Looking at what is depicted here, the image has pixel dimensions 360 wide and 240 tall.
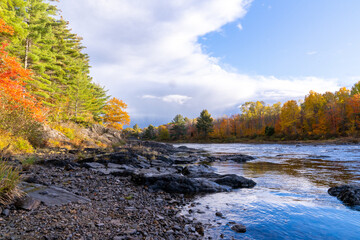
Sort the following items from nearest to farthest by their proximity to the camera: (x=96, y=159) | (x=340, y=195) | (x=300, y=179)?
1. (x=340, y=195)
2. (x=300, y=179)
3. (x=96, y=159)

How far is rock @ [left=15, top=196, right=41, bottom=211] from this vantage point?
4.23 meters

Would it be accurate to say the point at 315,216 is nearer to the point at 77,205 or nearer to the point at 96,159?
the point at 77,205

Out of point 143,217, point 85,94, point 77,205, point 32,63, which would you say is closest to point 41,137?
point 32,63

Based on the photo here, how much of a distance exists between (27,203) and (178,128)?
103416mm

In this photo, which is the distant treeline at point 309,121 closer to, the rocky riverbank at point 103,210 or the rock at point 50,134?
the rock at point 50,134

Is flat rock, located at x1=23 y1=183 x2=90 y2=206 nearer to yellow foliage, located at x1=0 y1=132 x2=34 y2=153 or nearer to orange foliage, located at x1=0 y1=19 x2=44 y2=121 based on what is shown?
yellow foliage, located at x1=0 y1=132 x2=34 y2=153

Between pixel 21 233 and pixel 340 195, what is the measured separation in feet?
31.9

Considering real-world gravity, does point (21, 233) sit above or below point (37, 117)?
below

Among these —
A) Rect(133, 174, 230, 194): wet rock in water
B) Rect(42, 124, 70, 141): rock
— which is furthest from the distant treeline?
Rect(133, 174, 230, 194): wet rock in water

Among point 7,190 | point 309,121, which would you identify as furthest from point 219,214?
point 309,121

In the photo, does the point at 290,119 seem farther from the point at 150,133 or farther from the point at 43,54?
the point at 150,133

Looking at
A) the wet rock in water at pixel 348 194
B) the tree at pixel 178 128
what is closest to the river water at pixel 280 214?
the wet rock in water at pixel 348 194

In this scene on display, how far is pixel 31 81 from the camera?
21625 mm

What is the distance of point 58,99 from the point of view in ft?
98.8
